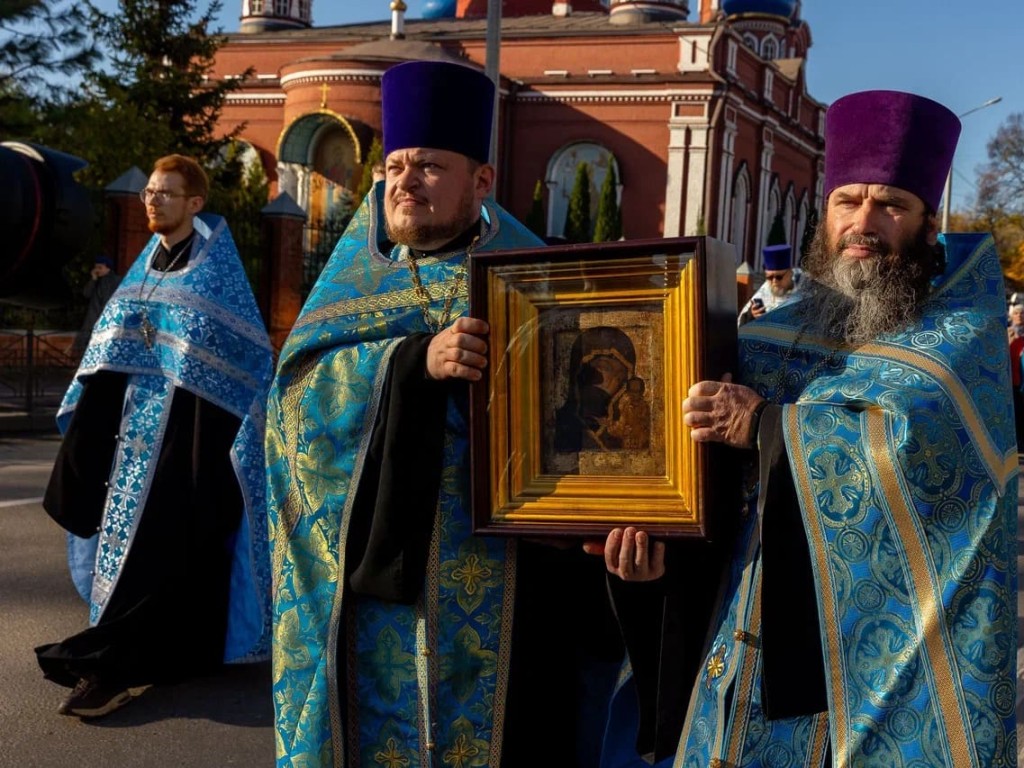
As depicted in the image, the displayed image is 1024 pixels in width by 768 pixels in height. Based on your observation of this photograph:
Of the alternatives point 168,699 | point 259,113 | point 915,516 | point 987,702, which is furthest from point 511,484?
point 259,113

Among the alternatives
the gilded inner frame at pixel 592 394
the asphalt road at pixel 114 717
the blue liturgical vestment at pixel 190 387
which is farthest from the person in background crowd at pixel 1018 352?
the gilded inner frame at pixel 592 394

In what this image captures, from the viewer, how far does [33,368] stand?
14.4 meters

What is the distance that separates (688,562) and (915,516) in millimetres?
462

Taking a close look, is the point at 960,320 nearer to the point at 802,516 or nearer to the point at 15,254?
the point at 802,516

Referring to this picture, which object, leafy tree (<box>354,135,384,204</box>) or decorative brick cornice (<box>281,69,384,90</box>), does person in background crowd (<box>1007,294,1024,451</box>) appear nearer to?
leafy tree (<box>354,135,384,204</box>)

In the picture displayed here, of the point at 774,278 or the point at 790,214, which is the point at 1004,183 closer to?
the point at 790,214

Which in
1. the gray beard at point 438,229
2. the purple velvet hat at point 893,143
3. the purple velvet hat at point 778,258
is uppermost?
the purple velvet hat at point 778,258

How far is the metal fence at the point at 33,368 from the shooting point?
1435cm

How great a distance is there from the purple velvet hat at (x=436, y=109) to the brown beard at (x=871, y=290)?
886 millimetres

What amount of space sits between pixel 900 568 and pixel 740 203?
1369 inches

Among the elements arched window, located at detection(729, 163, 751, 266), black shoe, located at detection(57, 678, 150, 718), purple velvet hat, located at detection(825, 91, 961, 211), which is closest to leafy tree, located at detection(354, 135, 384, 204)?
arched window, located at detection(729, 163, 751, 266)

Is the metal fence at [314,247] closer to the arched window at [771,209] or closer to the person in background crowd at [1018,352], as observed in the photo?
the person in background crowd at [1018,352]

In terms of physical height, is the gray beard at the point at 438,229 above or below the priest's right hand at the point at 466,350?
above

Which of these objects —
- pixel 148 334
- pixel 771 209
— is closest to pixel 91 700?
pixel 148 334
